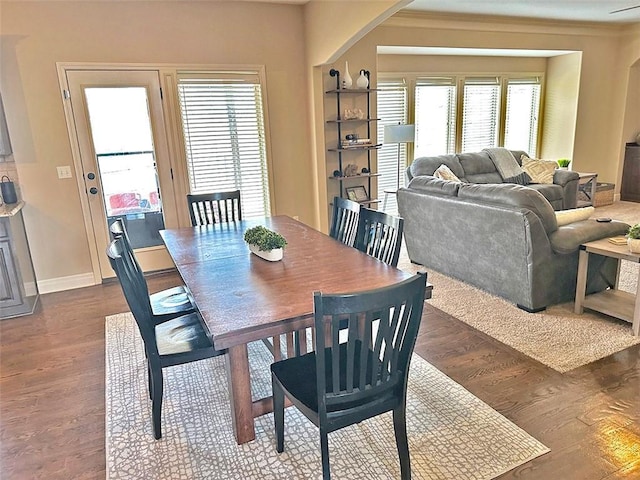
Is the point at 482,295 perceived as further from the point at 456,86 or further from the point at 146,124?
the point at 456,86

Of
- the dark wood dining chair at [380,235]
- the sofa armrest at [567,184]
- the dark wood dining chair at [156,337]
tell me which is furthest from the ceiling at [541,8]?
the dark wood dining chair at [156,337]

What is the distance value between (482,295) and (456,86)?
14.1 ft

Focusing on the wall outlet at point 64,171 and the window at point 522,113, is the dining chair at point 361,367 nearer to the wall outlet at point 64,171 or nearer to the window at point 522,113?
the wall outlet at point 64,171

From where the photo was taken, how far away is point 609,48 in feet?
23.1

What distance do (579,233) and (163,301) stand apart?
2979mm

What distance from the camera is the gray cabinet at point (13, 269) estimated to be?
3564 millimetres

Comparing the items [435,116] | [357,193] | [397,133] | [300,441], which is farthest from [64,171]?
[435,116]

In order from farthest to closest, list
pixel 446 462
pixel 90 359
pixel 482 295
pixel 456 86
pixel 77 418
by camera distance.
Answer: pixel 456 86, pixel 482 295, pixel 90 359, pixel 77 418, pixel 446 462

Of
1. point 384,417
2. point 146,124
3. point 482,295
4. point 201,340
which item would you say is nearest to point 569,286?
point 482,295

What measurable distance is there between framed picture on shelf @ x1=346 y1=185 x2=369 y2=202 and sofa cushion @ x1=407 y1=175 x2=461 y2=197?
1035mm

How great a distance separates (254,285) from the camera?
205 centimetres

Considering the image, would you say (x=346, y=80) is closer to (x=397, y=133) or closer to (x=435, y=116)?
(x=397, y=133)

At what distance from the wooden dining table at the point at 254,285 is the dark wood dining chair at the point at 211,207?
782 mm

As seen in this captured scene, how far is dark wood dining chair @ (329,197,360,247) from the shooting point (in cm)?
292
